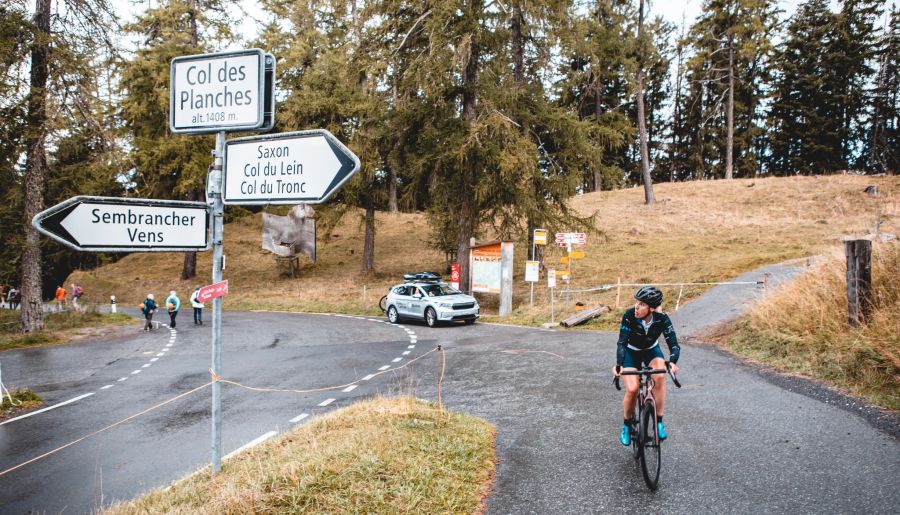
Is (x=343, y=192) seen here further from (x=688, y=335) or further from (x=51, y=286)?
(x=51, y=286)

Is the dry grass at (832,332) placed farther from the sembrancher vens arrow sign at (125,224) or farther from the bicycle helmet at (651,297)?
the sembrancher vens arrow sign at (125,224)

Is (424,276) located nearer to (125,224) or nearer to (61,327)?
(61,327)

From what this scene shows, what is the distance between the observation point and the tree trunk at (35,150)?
633 inches

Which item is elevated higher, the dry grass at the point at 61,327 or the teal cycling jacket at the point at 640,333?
the teal cycling jacket at the point at 640,333

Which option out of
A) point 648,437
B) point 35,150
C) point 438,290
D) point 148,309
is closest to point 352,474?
point 648,437

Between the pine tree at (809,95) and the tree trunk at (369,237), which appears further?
the pine tree at (809,95)

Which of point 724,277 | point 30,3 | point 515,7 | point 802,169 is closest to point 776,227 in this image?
point 724,277

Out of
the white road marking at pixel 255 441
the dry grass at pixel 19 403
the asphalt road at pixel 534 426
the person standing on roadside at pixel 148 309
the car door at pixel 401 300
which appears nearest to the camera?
the asphalt road at pixel 534 426

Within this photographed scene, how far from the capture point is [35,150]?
16344mm

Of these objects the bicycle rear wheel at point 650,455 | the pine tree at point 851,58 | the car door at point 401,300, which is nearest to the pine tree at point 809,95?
the pine tree at point 851,58

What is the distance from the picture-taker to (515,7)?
22.6 meters

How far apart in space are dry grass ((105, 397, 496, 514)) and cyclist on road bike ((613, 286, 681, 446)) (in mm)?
1606

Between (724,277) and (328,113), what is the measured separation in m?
24.3

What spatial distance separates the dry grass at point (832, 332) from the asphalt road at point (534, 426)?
54 cm
